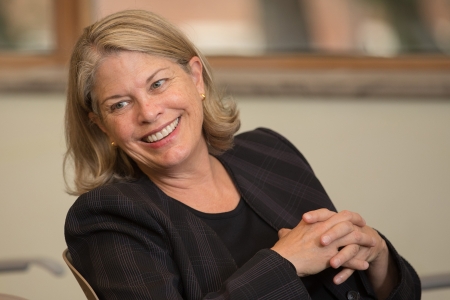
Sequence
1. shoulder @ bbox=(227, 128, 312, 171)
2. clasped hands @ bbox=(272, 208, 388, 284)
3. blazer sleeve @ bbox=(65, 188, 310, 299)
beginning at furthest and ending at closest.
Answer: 1. shoulder @ bbox=(227, 128, 312, 171)
2. clasped hands @ bbox=(272, 208, 388, 284)
3. blazer sleeve @ bbox=(65, 188, 310, 299)

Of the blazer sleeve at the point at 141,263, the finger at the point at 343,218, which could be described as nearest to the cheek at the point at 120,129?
the blazer sleeve at the point at 141,263

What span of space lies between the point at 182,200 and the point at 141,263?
1.04 ft

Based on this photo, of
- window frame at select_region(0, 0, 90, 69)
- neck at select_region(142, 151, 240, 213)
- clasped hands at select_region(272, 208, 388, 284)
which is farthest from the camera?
window frame at select_region(0, 0, 90, 69)

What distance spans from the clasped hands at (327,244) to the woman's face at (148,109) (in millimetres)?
336

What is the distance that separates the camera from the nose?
1.62 meters

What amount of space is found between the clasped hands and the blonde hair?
1.36 feet

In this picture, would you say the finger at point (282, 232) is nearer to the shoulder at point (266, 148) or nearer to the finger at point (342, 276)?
the finger at point (342, 276)

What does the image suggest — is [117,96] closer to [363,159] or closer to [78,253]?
[78,253]

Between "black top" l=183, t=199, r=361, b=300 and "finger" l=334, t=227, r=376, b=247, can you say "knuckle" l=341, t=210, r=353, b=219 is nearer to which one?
"finger" l=334, t=227, r=376, b=247

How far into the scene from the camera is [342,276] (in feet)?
5.29

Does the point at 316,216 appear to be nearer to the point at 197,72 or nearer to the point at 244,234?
the point at 244,234

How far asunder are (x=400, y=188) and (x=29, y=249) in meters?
1.77

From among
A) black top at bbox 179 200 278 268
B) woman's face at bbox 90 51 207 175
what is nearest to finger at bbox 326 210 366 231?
black top at bbox 179 200 278 268

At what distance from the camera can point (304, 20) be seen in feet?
10.9
